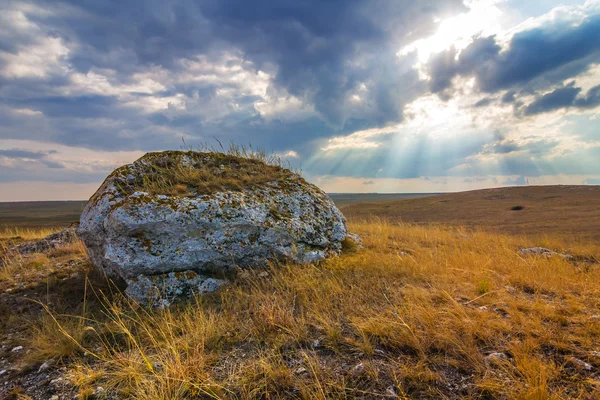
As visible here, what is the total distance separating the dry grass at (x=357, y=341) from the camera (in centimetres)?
261

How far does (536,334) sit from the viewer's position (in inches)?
127

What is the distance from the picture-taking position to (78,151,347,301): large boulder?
5.14 meters

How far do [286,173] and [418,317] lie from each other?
210 inches

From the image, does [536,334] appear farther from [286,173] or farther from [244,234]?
[286,173]

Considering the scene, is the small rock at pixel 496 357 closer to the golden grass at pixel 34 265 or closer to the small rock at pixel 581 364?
the small rock at pixel 581 364

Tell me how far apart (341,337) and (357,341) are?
22 centimetres

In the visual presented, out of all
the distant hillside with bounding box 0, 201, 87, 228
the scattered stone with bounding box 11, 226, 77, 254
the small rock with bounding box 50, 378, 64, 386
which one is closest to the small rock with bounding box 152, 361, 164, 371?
the small rock with bounding box 50, 378, 64, 386

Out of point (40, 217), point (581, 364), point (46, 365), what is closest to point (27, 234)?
point (46, 365)

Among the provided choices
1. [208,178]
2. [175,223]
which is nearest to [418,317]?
[175,223]

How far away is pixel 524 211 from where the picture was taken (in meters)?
27.6

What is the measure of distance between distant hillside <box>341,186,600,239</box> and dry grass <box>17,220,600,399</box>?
14762 millimetres

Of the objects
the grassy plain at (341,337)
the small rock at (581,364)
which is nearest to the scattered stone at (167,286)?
the grassy plain at (341,337)

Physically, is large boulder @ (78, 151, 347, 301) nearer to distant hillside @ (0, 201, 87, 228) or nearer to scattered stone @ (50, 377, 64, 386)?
scattered stone @ (50, 377, 64, 386)

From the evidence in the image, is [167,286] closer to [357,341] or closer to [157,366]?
[157,366]
